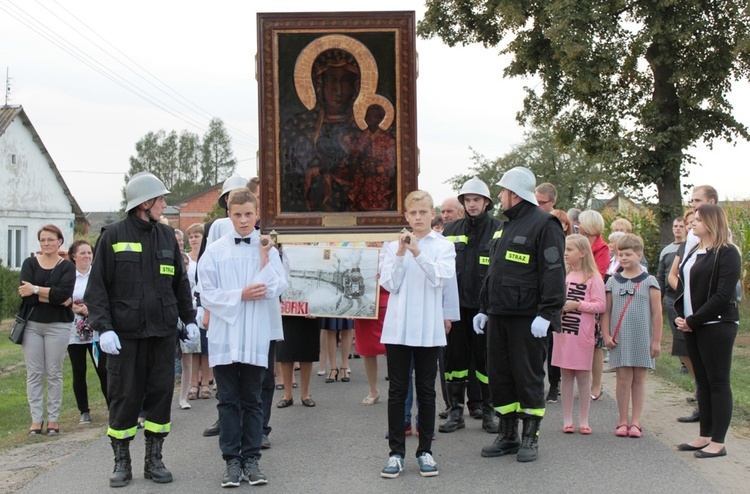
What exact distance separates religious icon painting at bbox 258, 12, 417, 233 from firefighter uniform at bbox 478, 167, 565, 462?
81.2 inches

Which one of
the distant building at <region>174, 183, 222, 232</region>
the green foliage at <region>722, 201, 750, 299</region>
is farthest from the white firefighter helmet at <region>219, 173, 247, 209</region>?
the distant building at <region>174, 183, 222, 232</region>

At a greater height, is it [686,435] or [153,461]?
[153,461]

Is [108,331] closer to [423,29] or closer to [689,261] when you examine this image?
[689,261]

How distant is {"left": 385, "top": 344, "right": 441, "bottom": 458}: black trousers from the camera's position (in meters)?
6.65

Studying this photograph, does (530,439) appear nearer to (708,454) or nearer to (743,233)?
(708,454)

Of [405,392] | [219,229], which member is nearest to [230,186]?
[219,229]

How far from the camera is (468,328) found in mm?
8367

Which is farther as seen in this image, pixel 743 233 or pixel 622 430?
pixel 743 233

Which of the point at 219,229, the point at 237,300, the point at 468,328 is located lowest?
the point at 468,328

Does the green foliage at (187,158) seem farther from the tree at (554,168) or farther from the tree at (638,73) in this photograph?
the tree at (638,73)

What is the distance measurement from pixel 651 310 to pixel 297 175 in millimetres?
3757

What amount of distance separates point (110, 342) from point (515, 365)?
3.17 metres

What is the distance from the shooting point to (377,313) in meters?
8.62

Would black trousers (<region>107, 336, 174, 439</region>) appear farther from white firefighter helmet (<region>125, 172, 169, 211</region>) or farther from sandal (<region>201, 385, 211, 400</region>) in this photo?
sandal (<region>201, 385, 211, 400</region>)
